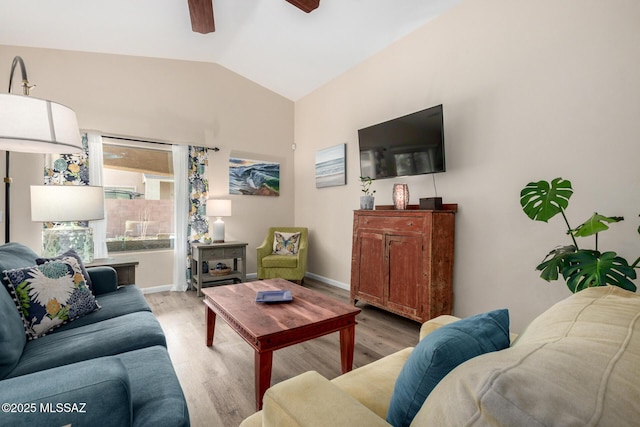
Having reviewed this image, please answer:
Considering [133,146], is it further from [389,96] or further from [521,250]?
[521,250]

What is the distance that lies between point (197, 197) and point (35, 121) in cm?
308

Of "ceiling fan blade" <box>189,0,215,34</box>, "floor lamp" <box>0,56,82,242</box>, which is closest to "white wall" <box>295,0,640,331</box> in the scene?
"ceiling fan blade" <box>189,0,215,34</box>

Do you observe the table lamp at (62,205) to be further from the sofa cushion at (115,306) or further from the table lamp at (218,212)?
the table lamp at (218,212)

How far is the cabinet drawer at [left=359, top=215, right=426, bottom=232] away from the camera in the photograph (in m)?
2.84

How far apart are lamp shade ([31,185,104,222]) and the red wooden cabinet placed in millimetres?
2552

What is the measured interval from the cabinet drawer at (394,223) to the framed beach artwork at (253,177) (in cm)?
218

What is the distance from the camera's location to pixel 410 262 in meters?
2.90

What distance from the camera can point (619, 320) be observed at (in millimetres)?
657

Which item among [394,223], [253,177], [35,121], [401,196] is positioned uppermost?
[253,177]

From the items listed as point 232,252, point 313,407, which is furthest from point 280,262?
point 313,407

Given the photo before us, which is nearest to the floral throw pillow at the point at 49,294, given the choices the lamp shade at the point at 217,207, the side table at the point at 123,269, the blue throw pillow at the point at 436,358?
the side table at the point at 123,269

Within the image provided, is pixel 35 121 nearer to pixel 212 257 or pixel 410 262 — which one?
pixel 410 262

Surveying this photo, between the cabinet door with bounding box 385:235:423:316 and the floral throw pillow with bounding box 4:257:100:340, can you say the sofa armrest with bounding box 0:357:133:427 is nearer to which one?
the floral throw pillow with bounding box 4:257:100:340

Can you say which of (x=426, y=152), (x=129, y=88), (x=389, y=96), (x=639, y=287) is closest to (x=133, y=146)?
(x=129, y=88)
